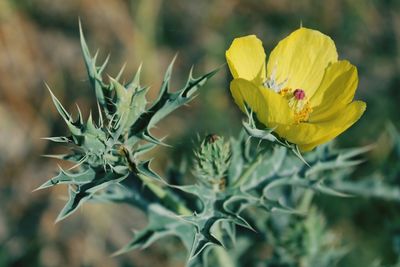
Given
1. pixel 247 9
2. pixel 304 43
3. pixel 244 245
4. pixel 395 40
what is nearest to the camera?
pixel 304 43

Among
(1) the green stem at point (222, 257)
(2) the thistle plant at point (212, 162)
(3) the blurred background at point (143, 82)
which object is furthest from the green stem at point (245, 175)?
(3) the blurred background at point (143, 82)

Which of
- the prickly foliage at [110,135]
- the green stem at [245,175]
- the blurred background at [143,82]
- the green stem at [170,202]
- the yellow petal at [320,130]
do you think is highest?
the yellow petal at [320,130]

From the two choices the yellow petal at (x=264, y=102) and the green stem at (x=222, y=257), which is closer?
the yellow petal at (x=264, y=102)

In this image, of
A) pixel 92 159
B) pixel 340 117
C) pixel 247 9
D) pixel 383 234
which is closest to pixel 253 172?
pixel 340 117

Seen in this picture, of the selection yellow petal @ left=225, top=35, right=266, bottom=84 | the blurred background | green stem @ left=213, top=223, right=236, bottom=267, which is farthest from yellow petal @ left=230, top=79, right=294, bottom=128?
the blurred background

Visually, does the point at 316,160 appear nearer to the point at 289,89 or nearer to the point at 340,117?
the point at 289,89

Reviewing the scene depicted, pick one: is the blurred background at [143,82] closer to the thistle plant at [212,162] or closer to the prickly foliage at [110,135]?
the thistle plant at [212,162]

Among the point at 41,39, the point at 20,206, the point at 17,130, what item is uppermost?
the point at 41,39
